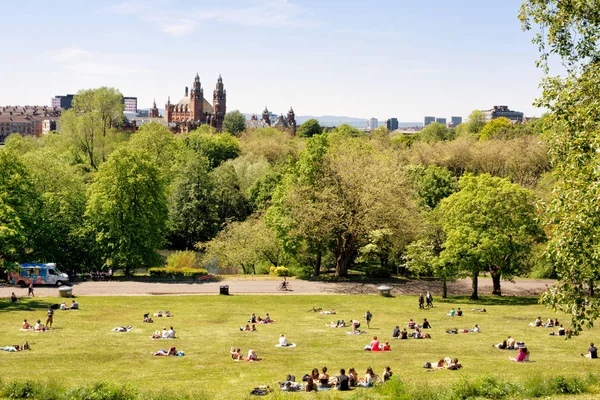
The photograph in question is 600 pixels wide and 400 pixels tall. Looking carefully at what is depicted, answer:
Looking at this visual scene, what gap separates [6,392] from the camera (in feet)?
75.0

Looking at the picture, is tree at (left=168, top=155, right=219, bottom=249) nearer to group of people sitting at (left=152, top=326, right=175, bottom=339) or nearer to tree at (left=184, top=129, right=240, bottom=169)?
tree at (left=184, top=129, right=240, bottom=169)

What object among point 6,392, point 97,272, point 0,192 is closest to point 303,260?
point 97,272

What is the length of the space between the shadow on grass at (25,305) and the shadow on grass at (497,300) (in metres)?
30.8

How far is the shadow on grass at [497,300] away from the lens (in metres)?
51.1

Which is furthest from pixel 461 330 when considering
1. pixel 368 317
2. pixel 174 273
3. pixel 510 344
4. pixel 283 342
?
pixel 174 273

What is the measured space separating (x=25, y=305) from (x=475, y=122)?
147m

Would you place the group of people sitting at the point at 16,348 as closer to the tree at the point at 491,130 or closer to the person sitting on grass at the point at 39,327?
the person sitting on grass at the point at 39,327

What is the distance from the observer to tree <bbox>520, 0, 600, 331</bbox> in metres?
19.6

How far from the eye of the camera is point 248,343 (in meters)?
35.3

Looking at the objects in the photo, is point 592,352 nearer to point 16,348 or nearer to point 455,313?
point 455,313

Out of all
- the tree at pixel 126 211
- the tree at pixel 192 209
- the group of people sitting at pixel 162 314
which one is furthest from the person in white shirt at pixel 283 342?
the tree at pixel 192 209

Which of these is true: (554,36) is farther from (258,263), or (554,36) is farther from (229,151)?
(229,151)

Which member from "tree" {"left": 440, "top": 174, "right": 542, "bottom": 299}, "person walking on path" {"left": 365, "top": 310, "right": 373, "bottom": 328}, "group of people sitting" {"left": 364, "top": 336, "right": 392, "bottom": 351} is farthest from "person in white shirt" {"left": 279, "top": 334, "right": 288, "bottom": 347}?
"tree" {"left": 440, "top": 174, "right": 542, "bottom": 299}

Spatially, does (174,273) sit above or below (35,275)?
below
